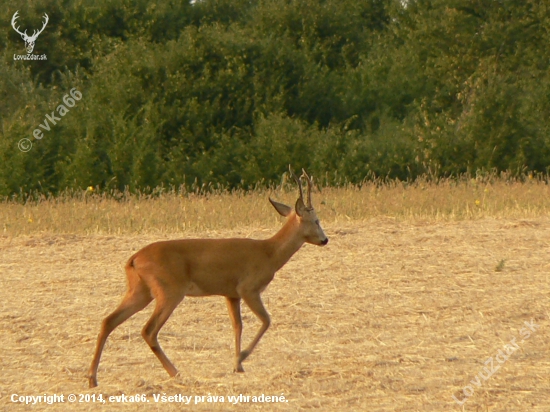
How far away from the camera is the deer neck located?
770cm

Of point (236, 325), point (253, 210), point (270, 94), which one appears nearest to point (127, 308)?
point (236, 325)

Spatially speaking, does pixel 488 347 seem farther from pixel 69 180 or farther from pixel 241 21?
pixel 241 21

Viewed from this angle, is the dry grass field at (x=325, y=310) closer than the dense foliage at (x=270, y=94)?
Yes

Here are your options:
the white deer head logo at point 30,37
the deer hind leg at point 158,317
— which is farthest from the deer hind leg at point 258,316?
the white deer head logo at point 30,37

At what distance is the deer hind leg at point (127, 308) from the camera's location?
7.11m

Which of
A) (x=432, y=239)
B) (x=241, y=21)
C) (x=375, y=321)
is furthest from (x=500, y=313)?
Result: (x=241, y=21)

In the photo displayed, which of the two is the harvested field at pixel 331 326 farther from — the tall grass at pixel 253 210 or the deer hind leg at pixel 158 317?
the tall grass at pixel 253 210

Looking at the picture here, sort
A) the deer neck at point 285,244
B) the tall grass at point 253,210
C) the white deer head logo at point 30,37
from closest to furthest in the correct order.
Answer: the deer neck at point 285,244, the tall grass at point 253,210, the white deer head logo at point 30,37

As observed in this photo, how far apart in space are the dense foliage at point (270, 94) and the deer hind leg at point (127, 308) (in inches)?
584

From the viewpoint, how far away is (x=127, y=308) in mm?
7180

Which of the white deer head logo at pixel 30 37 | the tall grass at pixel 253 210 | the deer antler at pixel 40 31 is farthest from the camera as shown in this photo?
the white deer head logo at pixel 30 37

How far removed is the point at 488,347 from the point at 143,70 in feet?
73.0

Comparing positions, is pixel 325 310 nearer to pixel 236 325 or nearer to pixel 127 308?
pixel 236 325

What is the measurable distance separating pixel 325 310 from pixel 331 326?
62 centimetres
